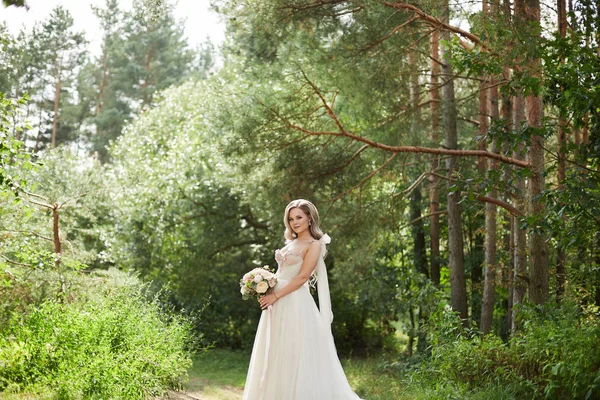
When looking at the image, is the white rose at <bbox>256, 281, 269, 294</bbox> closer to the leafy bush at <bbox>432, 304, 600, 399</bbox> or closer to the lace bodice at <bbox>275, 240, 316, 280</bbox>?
the lace bodice at <bbox>275, 240, 316, 280</bbox>

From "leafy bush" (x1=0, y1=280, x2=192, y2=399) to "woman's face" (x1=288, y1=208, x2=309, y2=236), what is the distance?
198 centimetres

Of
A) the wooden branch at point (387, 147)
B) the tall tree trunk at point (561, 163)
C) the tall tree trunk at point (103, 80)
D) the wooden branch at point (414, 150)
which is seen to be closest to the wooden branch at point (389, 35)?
the wooden branch at point (387, 147)

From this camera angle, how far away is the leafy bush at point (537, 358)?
6086mm

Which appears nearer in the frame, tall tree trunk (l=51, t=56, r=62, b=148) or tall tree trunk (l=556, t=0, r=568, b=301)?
tall tree trunk (l=556, t=0, r=568, b=301)

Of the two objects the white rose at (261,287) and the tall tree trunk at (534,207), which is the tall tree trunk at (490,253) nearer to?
the tall tree trunk at (534,207)

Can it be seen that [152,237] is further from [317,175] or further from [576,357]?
[576,357]

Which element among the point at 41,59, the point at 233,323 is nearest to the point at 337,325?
the point at 233,323

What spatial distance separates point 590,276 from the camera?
774 centimetres

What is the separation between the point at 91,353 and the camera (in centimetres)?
709

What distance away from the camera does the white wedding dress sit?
6148mm

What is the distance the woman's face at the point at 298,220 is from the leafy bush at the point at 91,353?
1975 millimetres

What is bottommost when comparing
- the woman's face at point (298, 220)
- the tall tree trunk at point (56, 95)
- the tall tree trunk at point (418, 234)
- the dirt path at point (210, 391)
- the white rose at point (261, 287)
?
the dirt path at point (210, 391)

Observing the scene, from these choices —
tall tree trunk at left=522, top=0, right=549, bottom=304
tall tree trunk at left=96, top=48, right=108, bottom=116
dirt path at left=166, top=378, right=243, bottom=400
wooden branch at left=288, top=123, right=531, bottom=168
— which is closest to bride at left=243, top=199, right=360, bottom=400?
dirt path at left=166, top=378, right=243, bottom=400

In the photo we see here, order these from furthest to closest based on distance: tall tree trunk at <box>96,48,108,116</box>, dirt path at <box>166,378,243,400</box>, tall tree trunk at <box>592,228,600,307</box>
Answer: tall tree trunk at <box>96,48,108,116</box>, dirt path at <box>166,378,243,400</box>, tall tree trunk at <box>592,228,600,307</box>
